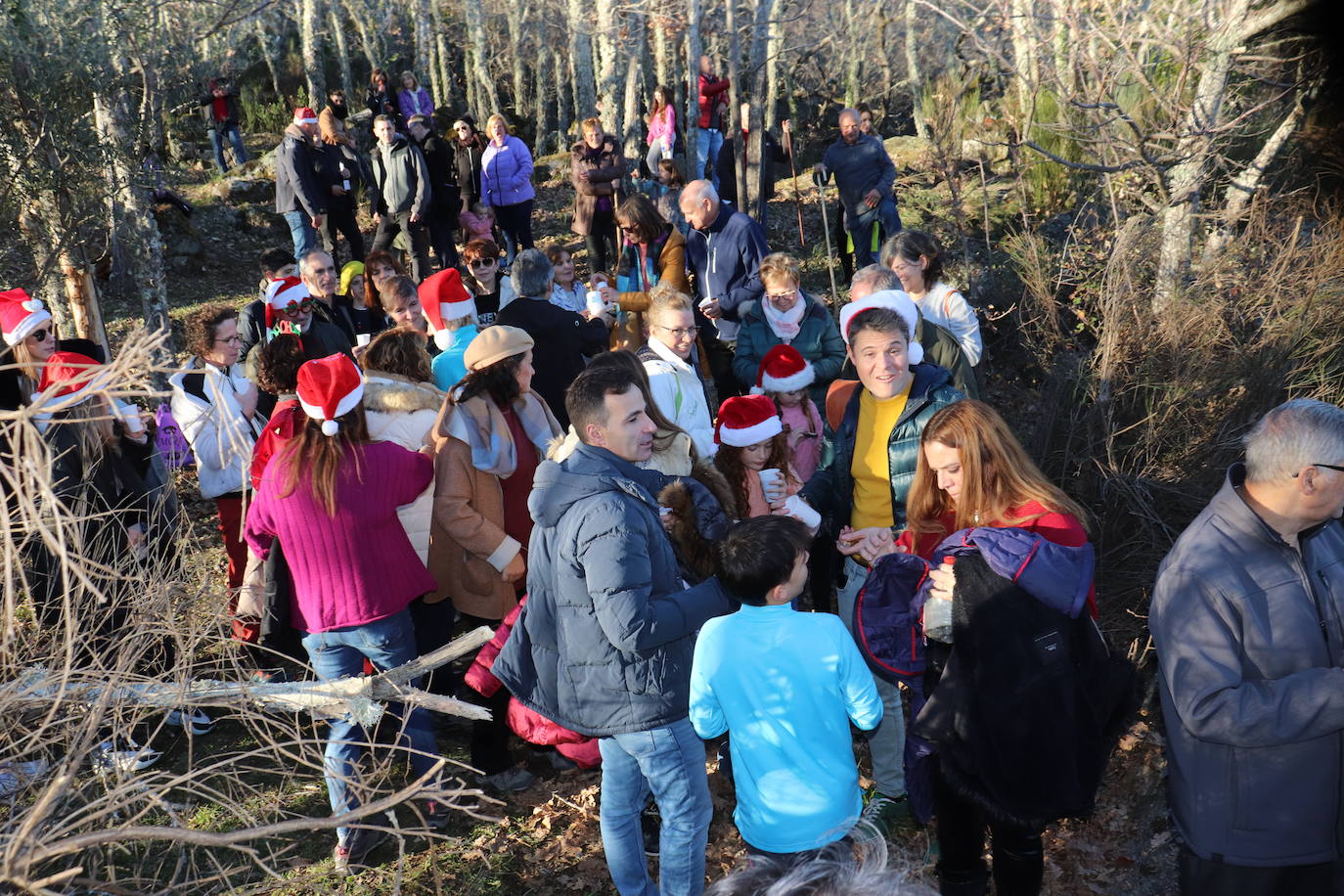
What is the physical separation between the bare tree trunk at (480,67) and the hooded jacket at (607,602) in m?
20.8

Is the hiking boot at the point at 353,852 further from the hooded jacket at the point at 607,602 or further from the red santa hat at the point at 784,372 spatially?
the red santa hat at the point at 784,372

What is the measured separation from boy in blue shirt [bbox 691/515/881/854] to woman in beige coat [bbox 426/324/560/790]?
61.1 inches

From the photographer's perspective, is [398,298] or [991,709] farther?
[398,298]

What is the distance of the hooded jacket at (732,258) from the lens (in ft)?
22.7

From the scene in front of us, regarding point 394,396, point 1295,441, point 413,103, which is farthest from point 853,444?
point 413,103

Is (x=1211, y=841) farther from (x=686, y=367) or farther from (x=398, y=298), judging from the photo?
(x=398, y=298)

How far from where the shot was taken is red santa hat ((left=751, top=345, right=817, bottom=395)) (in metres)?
4.80

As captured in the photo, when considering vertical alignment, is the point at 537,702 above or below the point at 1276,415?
below

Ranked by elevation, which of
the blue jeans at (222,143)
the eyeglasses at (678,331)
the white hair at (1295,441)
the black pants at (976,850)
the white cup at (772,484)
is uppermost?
the blue jeans at (222,143)

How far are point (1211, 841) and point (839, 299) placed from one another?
8.72 metres

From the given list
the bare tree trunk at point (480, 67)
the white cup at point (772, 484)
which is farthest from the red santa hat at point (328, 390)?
the bare tree trunk at point (480, 67)

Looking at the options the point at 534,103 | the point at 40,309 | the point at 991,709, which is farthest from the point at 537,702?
the point at 534,103

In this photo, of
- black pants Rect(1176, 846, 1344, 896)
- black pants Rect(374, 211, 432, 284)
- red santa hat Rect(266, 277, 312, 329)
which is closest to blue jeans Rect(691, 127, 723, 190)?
black pants Rect(374, 211, 432, 284)

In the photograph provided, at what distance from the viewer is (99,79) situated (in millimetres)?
7652
